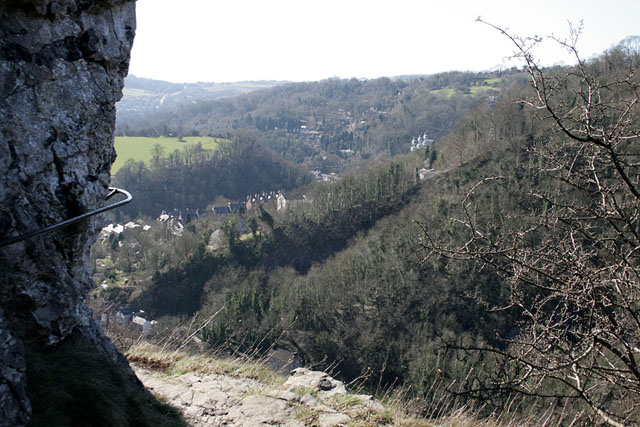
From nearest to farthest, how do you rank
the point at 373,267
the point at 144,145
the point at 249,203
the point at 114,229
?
the point at 373,267, the point at 114,229, the point at 249,203, the point at 144,145

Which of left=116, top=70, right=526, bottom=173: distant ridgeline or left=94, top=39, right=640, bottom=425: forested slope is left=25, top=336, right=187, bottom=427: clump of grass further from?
left=116, top=70, right=526, bottom=173: distant ridgeline

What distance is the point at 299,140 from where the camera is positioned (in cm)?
11969

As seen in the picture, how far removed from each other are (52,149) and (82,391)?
1.73 meters

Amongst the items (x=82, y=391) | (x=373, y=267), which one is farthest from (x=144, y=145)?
(x=82, y=391)

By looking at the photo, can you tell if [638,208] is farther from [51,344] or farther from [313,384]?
[51,344]

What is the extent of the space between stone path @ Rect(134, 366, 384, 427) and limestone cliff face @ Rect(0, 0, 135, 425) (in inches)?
40.9

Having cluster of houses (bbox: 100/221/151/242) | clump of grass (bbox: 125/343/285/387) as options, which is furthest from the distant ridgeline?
clump of grass (bbox: 125/343/285/387)

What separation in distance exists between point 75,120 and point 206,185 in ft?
243

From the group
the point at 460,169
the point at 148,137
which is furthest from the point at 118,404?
the point at 148,137

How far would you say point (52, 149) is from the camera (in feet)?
9.93

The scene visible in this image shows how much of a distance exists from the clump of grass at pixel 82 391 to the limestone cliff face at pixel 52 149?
162 millimetres

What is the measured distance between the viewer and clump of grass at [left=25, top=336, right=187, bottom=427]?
2.59 meters

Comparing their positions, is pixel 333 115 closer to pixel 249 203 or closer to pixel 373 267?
pixel 249 203

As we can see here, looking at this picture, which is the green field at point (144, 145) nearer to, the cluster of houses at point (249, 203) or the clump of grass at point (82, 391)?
the cluster of houses at point (249, 203)
